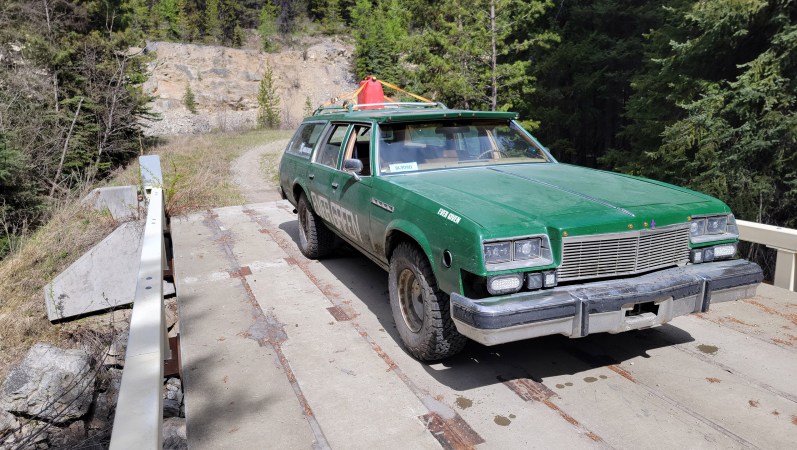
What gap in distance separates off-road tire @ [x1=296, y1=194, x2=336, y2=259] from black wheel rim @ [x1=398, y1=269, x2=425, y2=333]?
7.69 ft

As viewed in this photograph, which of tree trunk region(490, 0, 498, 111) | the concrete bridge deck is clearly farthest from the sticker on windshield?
tree trunk region(490, 0, 498, 111)

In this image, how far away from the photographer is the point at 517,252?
124 inches

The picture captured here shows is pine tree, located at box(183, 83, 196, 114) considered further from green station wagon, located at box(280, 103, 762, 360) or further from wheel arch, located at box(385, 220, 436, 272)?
wheel arch, located at box(385, 220, 436, 272)

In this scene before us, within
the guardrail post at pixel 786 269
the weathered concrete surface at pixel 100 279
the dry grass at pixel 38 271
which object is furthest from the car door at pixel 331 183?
the weathered concrete surface at pixel 100 279

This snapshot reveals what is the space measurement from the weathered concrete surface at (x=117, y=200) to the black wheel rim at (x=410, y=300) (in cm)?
830

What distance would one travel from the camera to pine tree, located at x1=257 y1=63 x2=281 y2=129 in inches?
1783

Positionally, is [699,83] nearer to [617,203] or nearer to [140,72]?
[617,203]

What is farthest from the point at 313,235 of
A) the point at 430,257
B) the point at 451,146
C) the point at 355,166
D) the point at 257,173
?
the point at 257,173

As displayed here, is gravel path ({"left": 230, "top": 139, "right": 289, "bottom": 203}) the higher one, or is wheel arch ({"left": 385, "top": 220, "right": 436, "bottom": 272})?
wheel arch ({"left": 385, "top": 220, "right": 436, "bottom": 272})

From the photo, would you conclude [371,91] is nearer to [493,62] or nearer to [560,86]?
[493,62]

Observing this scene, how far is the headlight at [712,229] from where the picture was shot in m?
3.66

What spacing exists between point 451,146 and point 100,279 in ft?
23.1

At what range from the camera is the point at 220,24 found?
219ft

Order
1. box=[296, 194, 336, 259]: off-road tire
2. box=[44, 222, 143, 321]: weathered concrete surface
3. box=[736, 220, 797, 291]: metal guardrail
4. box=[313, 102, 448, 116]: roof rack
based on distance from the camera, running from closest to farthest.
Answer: box=[736, 220, 797, 291]: metal guardrail, box=[296, 194, 336, 259]: off-road tire, box=[313, 102, 448, 116]: roof rack, box=[44, 222, 143, 321]: weathered concrete surface
